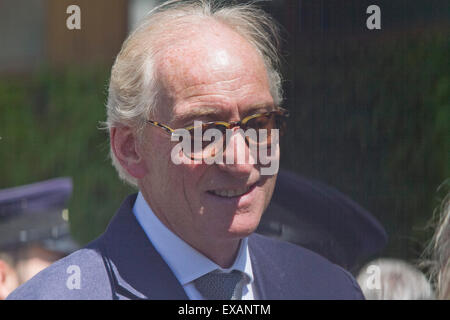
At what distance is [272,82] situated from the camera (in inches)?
99.4

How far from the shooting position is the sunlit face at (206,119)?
7.44 ft

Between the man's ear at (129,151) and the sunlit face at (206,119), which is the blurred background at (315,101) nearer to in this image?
the man's ear at (129,151)

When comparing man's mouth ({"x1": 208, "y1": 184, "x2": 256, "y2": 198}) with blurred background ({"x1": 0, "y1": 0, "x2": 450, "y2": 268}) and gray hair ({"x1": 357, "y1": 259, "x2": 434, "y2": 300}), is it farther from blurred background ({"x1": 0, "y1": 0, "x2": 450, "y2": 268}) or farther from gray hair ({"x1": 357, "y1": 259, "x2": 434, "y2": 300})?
gray hair ({"x1": 357, "y1": 259, "x2": 434, "y2": 300})

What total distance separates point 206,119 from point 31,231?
1.37 m

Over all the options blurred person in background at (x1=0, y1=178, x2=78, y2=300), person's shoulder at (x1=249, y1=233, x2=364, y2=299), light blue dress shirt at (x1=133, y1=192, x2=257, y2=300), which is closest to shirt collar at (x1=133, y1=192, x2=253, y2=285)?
light blue dress shirt at (x1=133, y1=192, x2=257, y2=300)

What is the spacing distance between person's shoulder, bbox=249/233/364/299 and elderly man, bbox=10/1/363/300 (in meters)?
0.23

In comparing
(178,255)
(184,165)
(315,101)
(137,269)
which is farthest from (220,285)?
(315,101)

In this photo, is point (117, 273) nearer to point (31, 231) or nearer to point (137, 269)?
point (137, 269)

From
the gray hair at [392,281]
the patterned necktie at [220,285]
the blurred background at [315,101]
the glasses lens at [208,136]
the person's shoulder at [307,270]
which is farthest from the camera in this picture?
the gray hair at [392,281]

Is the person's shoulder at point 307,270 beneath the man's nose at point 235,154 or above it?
beneath

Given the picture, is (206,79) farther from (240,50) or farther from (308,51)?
(308,51)

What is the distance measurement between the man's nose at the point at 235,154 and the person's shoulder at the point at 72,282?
1.94 ft

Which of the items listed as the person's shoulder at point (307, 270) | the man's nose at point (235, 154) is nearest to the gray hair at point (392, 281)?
the person's shoulder at point (307, 270)

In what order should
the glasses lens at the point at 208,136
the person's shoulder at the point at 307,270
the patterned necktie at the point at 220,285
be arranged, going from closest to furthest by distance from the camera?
the glasses lens at the point at 208,136 < the patterned necktie at the point at 220,285 < the person's shoulder at the point at 307,270
